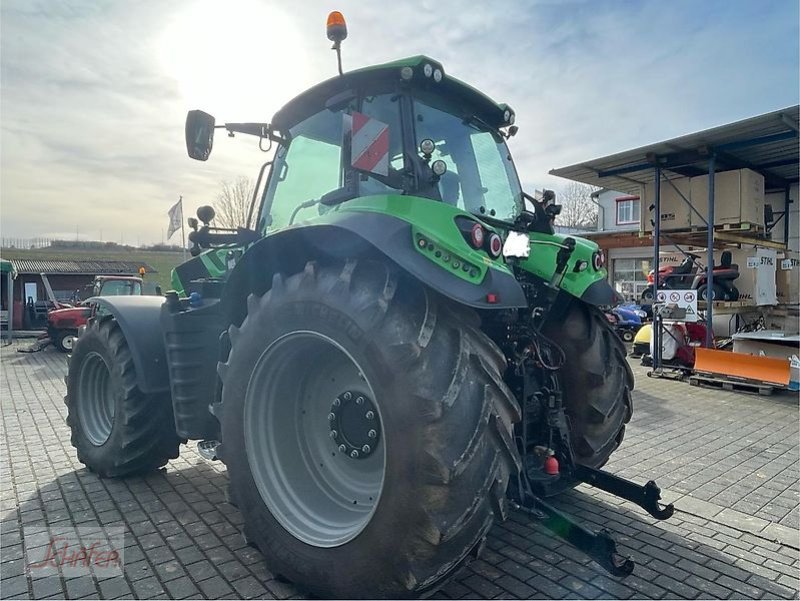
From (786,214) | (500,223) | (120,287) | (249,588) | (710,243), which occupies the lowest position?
(249,588)

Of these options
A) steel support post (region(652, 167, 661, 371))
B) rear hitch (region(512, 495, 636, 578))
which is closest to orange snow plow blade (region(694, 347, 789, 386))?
steel support post (region(652, 167, 661, 371))

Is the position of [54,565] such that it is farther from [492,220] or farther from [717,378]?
[717,378]

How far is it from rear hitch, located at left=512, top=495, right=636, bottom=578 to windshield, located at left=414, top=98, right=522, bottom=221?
1.77m

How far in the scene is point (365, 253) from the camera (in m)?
2.48

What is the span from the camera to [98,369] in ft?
14.8

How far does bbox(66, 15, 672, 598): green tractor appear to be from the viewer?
2.17 m

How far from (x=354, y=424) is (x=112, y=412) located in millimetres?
2757

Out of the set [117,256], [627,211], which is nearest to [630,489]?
[627,211]

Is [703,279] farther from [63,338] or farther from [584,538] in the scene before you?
[63,338]

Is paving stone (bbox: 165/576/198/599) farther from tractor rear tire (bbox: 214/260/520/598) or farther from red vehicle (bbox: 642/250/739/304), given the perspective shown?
red vehicle (bbox: 642/250/739/304)

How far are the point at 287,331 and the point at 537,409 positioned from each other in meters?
1.55

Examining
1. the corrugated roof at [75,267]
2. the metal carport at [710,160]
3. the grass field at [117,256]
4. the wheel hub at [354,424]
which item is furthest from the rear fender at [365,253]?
the grass field at [117,256]

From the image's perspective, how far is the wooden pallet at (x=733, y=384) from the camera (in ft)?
25.4

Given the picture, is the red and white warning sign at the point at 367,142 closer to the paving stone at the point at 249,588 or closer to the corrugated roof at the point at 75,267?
the paving stone at the point at 249,588
